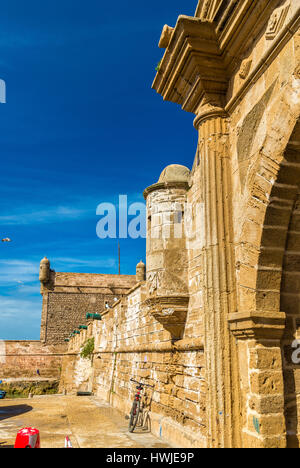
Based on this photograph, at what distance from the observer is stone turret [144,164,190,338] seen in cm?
561

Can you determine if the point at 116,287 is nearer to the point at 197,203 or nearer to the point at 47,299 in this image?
the point at 47,299

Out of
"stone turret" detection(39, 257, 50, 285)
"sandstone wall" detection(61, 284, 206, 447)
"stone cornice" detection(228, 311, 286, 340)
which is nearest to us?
"stone cornice" detection(228, 311, 286, 340)

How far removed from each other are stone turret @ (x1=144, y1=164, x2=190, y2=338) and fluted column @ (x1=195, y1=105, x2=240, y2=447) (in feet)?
5.03

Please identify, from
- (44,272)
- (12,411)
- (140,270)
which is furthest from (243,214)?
(140,270)

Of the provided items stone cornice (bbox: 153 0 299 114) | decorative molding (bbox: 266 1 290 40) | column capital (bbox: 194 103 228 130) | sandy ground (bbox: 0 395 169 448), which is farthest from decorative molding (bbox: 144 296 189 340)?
decorative molding (bbox: 266 1 290 40)

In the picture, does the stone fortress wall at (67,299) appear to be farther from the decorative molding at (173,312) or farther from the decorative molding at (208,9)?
the decorative molding at (208,9)

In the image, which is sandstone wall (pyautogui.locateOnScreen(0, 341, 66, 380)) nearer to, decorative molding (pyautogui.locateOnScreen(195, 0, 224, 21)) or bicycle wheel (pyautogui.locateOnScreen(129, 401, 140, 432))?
bicycle wheel (pyautogui.locateOnScreen(129, 401, 140, 432))

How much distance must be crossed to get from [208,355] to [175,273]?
6.11 feet

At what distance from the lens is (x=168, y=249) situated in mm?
5914

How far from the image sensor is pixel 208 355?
3.99m

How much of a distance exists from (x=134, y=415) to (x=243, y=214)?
491 centimetres

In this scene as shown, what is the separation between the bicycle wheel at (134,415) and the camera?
692cm

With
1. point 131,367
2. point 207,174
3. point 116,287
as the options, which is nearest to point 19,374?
point 116,287

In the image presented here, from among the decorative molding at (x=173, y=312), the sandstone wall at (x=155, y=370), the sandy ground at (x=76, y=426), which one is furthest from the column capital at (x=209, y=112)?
the sandy ground at (x=76, y=426)
